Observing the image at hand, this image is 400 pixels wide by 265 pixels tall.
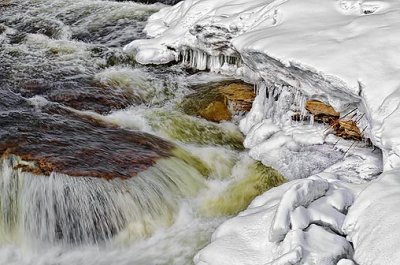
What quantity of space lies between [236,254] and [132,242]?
1.37m

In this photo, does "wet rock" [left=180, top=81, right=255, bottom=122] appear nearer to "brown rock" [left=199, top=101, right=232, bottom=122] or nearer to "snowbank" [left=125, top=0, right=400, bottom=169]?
"brown rock" [left=199, top=101, right=232, bottom=122]

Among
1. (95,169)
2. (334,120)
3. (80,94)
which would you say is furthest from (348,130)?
(80,94)

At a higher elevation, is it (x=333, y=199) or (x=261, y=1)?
(x=261, y=1)

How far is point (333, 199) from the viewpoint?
374 cm

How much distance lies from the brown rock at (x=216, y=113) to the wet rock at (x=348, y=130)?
1.65 metres

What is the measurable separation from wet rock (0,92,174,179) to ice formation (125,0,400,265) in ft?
4.43

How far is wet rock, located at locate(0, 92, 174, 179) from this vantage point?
4840 mm

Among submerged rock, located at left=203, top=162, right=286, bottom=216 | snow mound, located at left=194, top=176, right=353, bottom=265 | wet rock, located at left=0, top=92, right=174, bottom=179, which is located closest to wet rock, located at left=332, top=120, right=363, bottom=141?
submerged rock, located at left=203, top=162, right=286, bottom=216

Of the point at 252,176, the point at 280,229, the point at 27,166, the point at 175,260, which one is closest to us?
the point at 280,229

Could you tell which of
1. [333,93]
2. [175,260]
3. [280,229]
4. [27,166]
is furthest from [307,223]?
[27,166]

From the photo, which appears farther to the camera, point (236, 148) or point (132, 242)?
point (236, 148)

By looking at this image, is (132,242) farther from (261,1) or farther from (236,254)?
(261,1)

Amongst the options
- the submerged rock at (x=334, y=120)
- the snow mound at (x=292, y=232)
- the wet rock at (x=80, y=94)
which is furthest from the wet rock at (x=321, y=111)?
the wet rock at (x=80, y=94)

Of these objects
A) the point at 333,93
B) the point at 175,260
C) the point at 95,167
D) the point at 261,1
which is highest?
the point at 261,1
